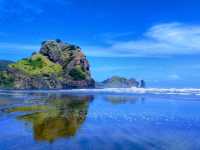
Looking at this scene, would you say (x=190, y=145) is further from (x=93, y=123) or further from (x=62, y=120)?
(x=62, y=120)

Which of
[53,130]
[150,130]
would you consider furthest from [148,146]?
[53,130]

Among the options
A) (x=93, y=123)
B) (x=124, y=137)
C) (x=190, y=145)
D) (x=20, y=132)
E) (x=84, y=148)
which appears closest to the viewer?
(x=84, y=148)

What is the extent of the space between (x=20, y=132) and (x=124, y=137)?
734cm

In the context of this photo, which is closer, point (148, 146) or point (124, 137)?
point (148, 146)

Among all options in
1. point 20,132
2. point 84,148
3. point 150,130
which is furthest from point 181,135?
point 20,132

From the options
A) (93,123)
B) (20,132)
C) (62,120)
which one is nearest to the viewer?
(20,132)

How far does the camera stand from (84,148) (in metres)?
19.6

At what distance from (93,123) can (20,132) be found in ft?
23.3

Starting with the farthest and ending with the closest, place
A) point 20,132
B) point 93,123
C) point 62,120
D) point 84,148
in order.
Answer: point 62,120, point 93,123, point 20,132, point 84,148

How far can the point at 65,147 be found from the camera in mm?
19766

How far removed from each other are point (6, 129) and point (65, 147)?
26.8 ft

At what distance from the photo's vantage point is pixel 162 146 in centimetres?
2027

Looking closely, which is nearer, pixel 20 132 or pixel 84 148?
pixel 84 148

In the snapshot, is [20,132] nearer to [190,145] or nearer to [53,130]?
[53,130]
